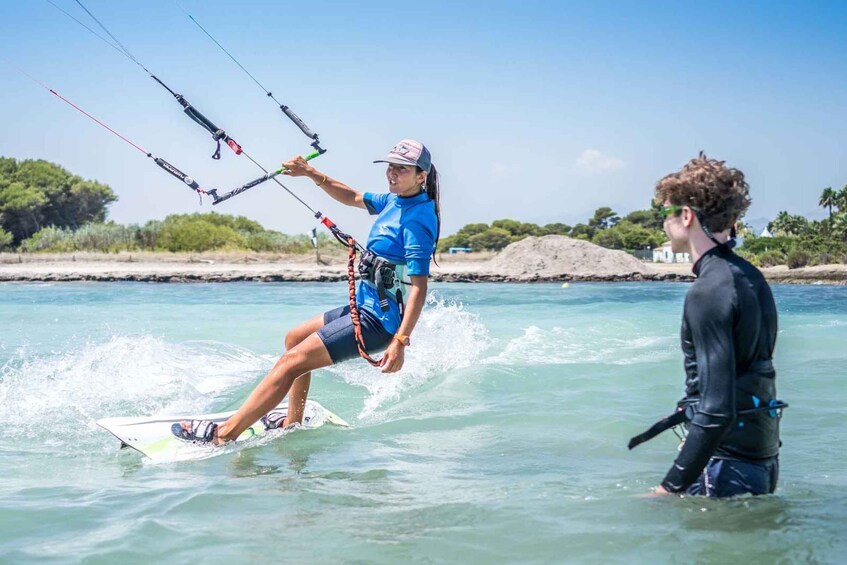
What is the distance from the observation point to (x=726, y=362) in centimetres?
339

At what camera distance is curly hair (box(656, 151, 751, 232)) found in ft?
11.5

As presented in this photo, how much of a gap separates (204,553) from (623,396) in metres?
5.60

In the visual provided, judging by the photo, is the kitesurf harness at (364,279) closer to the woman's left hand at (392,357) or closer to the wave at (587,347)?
the woman's left hand at (392,357)

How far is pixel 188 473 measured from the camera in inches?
212

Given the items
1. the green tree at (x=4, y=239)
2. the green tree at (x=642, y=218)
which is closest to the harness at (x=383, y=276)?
the green tree at (x=4, y=239)

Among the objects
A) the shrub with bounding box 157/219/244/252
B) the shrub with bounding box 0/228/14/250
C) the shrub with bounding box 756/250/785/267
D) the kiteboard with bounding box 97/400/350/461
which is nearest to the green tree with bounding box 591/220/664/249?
the shrub with bounding box 756/250/785/267

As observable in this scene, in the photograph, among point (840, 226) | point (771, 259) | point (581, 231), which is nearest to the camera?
point (771, 259)

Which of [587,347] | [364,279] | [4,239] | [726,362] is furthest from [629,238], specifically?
[726,362]

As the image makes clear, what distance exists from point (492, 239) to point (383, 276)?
86701 mm

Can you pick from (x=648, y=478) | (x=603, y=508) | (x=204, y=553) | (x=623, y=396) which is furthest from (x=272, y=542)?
(x=623, y=396)

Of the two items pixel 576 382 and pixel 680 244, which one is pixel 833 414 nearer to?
pixel 576 382

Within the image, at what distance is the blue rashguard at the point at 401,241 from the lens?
574cm

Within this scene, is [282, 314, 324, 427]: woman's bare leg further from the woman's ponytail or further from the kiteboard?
the woman's ponytail

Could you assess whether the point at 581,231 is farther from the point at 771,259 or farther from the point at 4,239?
the point at 4,239
